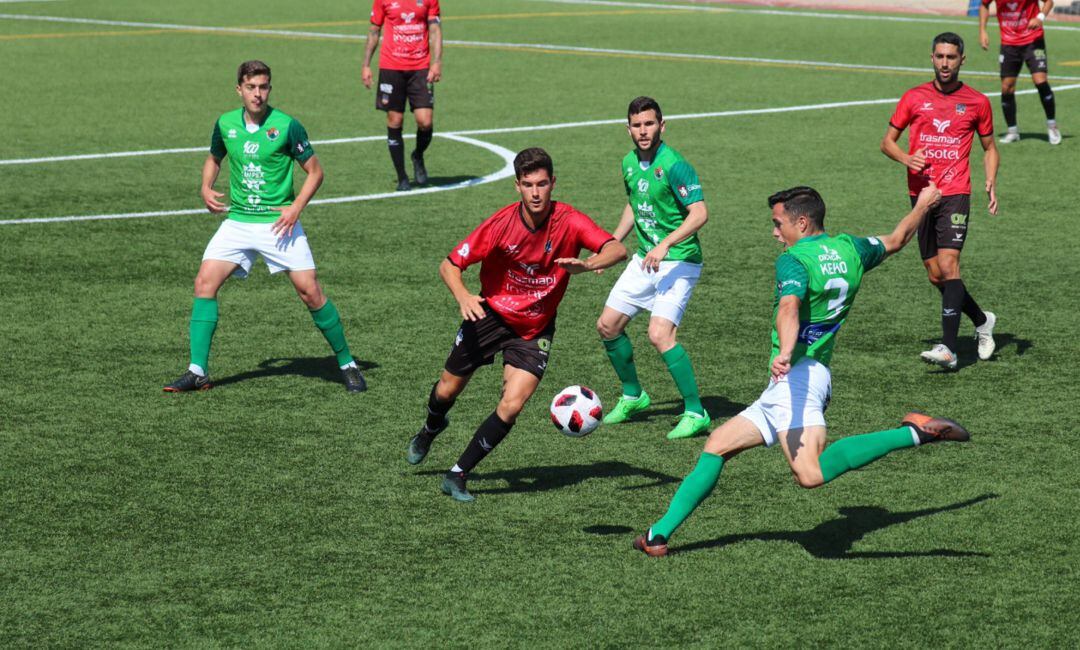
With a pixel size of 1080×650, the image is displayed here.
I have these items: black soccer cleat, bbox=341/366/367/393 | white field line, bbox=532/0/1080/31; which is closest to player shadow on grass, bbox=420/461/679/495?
black soccer cleat, bbox=341/366/367/393

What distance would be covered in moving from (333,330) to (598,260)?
335 cm

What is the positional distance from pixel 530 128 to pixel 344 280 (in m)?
9.13

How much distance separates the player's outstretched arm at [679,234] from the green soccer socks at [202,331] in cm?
331

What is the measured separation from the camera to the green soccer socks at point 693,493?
7.96 metres

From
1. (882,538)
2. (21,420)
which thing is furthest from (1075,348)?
(21,420)

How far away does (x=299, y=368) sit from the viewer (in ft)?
38.9

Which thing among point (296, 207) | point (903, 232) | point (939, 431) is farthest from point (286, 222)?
point (939, 431)

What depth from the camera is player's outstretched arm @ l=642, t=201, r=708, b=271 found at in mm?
9672

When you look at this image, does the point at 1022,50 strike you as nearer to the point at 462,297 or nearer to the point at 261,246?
the point at 261,246

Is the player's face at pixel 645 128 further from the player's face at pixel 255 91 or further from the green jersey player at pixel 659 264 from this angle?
the player's face at pixel 255 91

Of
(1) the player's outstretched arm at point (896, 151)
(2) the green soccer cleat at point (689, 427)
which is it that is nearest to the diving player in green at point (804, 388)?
(2) the green soccer cleat at point (689, 427)

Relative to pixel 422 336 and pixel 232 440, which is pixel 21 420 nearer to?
pixel 232 440

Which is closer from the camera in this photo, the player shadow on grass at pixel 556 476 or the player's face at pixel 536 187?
the player's face at pixel 536 187

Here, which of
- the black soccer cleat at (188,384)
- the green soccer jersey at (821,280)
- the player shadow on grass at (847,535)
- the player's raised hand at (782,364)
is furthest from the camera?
the black soccer cleat at (188,384)
